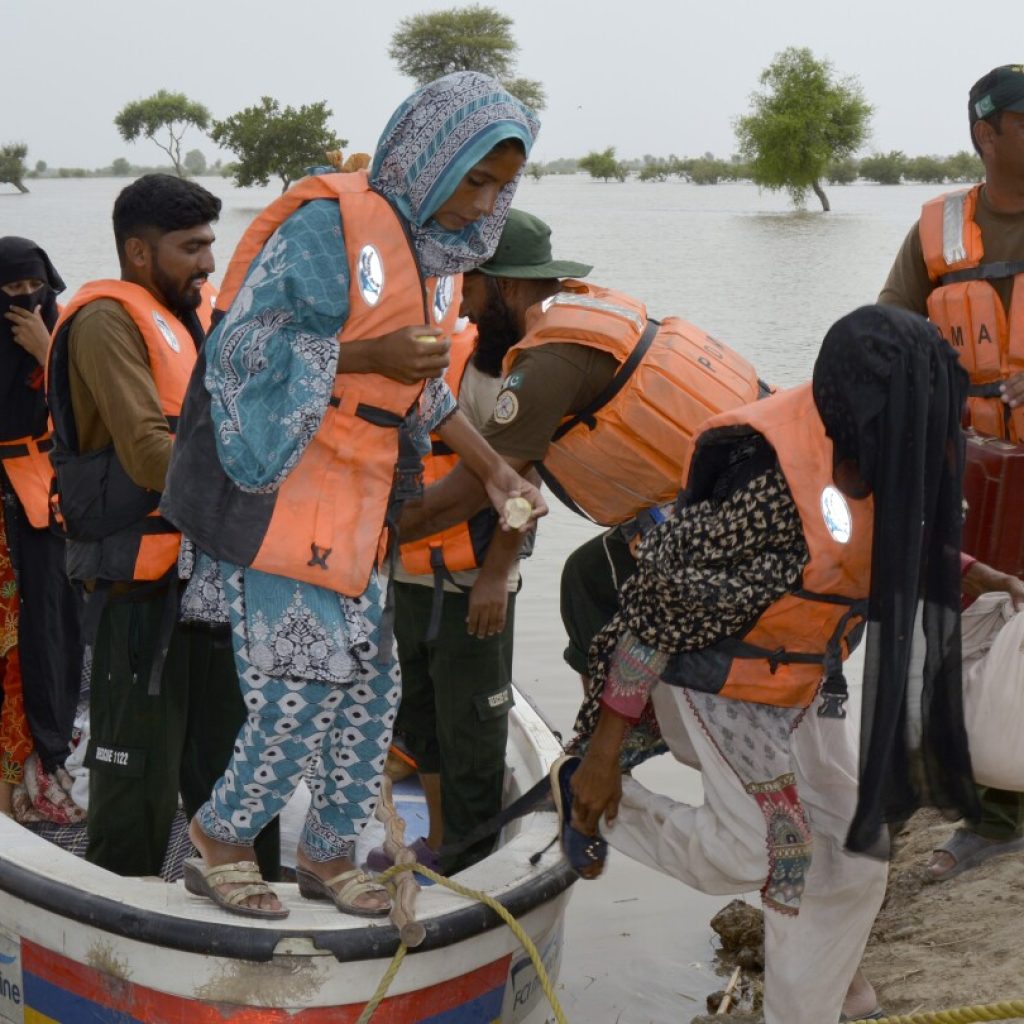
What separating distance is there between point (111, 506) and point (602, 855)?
1.34 meters

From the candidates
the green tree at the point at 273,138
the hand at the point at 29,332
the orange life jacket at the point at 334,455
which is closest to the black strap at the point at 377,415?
the orange life jacket at the point at 334,455

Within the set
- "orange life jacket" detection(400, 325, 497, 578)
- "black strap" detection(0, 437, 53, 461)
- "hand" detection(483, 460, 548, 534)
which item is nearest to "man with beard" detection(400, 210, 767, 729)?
"orange life jacket" detection(400, 325, 497, 578)

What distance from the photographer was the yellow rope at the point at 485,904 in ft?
9.25

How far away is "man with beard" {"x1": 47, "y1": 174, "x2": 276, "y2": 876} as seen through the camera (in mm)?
3264

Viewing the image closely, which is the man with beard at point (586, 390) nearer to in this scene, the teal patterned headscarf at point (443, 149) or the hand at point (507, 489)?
the hand at point (507, 489)

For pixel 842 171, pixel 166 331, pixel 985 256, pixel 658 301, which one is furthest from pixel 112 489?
pixel 842 171

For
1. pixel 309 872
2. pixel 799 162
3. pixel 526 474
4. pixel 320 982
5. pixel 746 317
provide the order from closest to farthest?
1. pixel 320 982
2. pixel 309 872
3. pixel 526 474
4. pixel 746 317
5. pixel 799 162

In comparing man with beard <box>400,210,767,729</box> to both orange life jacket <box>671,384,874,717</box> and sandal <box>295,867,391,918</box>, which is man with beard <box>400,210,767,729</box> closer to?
orange life jacket <box>671,384,874,717</box>

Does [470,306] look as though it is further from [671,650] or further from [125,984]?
[125,984]

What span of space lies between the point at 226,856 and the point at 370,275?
117 cm

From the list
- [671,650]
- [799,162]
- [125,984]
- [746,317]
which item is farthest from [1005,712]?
[799,162]

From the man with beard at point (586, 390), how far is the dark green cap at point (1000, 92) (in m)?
1.17

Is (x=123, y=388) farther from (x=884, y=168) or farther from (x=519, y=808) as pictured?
(x=884, y=168)

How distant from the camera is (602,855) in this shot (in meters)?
3.21
